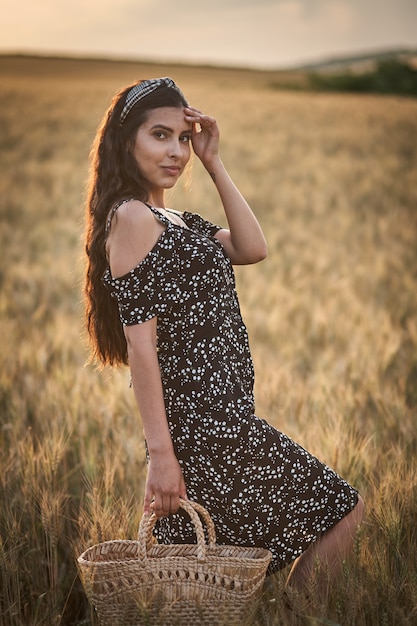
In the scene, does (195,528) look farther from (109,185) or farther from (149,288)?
A: (109,185)

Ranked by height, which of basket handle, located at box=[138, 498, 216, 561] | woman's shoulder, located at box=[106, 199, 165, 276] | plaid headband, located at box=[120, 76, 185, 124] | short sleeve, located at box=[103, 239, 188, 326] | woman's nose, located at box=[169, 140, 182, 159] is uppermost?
plaid headband, located at box=[120, 76, 185, 124]

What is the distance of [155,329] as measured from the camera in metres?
1.88

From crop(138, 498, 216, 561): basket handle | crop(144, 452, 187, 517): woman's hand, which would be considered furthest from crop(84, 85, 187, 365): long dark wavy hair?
crop(138, 498, 216, 561): basket handle

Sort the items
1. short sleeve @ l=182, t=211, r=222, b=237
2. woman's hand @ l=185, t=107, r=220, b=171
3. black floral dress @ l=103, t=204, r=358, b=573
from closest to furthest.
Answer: black floral dress @ l=103, t=204, r=358, b=573 < woman's hand @ l=185, t=107, r=220, b=171 < short sleeve @ l=182, t=211, r=222, b=237

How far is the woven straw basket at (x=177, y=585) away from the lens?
176 cm

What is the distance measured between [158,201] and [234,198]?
0.24 m

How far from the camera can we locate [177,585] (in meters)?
1.80

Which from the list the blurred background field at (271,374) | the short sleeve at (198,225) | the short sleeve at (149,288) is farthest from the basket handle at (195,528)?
the short sleeve at (198,225)

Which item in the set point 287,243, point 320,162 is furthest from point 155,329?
point 320,162

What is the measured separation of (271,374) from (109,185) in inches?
74.6

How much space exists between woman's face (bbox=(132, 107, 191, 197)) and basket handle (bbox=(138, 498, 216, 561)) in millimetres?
883

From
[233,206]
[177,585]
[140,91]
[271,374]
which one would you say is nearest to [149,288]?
[233,206]

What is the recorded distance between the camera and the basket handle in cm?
178

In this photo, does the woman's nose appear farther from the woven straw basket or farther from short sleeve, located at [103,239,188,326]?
the woven straw basket
